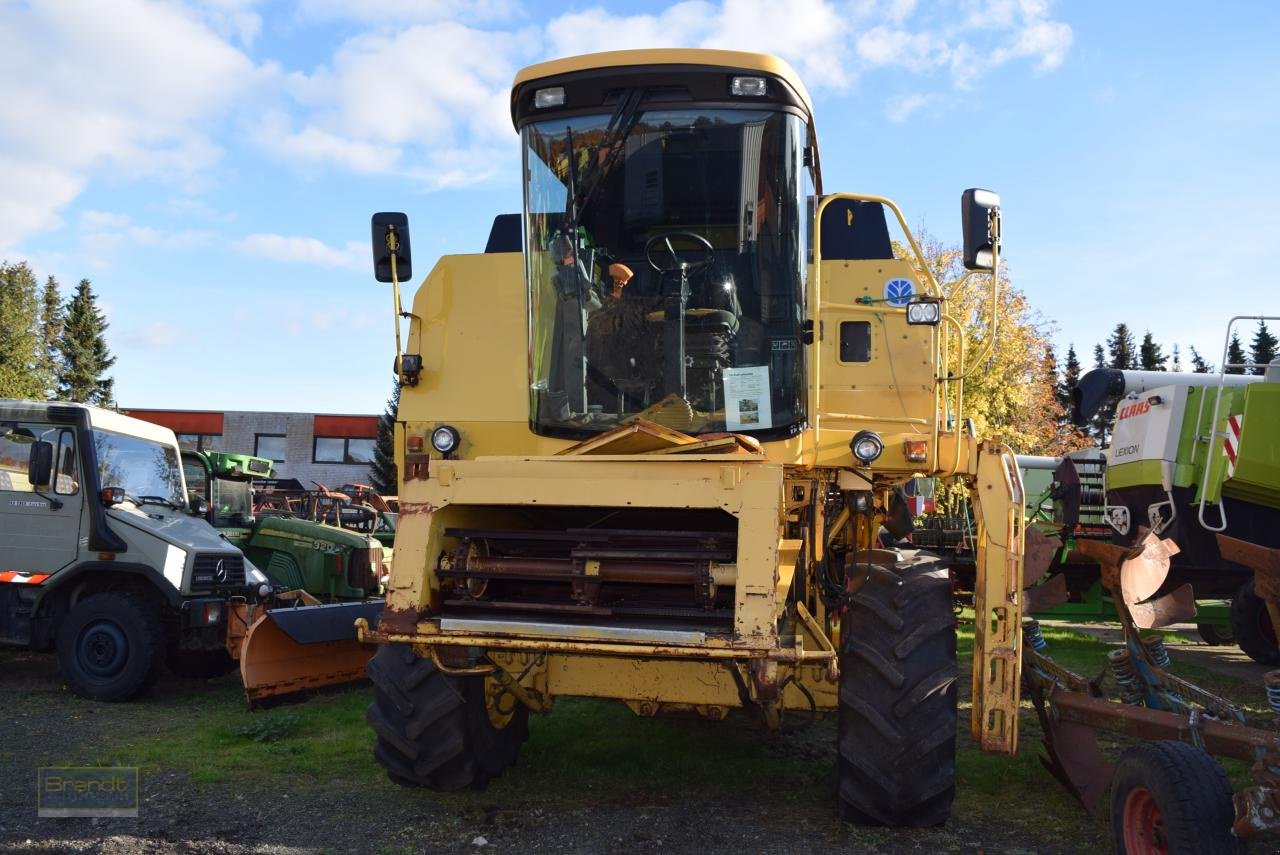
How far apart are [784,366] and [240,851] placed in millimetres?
3320

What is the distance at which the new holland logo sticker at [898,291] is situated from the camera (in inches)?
230

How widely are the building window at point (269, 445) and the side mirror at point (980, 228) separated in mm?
40712

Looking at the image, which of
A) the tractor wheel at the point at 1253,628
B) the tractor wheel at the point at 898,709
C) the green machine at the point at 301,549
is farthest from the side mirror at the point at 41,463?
the tractor wheel at the point at 1253,628

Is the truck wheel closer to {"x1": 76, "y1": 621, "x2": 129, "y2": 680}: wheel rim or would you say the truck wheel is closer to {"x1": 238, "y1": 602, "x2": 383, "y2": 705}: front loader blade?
{"x1": 76, "y1": 621, "x2": 129, "y2": 680}: wheel rim

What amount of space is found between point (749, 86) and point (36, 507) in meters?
6.83

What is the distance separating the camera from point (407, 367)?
5855 mm

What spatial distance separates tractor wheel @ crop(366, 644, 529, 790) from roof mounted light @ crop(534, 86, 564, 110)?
277 centimetres

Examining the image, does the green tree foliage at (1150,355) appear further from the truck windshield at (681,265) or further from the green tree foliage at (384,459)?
the truck windshield at (681,265)

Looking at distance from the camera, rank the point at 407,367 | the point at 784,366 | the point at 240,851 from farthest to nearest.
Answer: the point at 407,367 < the point at 784,366 < the point at 240,851

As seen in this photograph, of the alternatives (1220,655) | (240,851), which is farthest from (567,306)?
(1220,655)

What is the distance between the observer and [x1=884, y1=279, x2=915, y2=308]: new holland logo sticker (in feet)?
19.2

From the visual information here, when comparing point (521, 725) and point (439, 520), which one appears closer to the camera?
point (439, 520)

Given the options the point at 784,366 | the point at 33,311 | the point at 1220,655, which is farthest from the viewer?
the point at 33,311

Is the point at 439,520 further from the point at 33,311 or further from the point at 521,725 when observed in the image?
the point at 33,311
